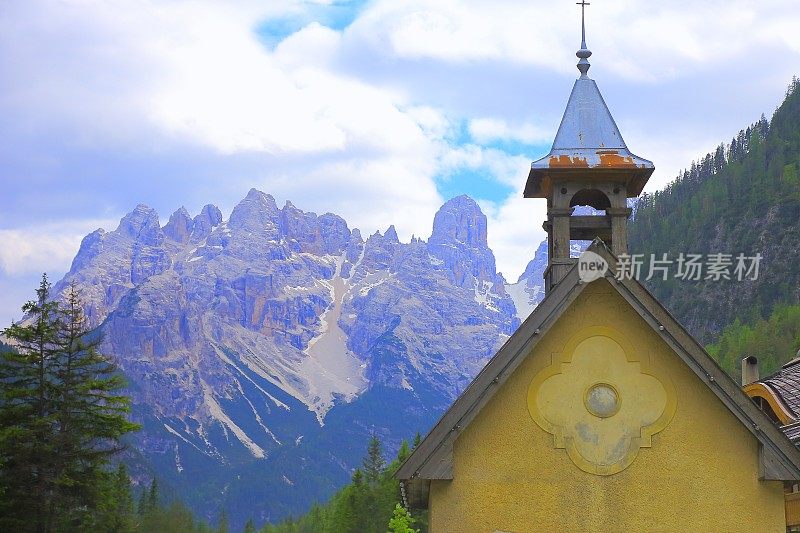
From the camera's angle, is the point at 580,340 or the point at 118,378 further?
the point at 118,378

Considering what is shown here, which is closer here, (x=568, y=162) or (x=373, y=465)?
(x=568, y=162)

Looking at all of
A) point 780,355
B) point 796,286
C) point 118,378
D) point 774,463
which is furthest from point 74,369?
point 796,286

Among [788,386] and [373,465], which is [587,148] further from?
[373,465]

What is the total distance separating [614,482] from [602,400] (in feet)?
3.71

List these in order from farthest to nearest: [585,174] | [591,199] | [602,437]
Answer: [591,199], [585,174], [602,437]

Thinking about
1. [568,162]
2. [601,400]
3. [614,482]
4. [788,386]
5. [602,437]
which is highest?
[568,162]

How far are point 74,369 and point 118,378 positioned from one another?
5.89 ft

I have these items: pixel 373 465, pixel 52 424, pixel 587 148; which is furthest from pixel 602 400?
pixel 373 465

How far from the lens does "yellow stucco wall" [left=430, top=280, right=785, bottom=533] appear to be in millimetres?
15188

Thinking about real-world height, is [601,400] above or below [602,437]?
above

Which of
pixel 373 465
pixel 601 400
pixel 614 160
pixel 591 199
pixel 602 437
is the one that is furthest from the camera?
pixel 373 465

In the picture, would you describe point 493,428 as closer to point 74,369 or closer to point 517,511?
point 517,511

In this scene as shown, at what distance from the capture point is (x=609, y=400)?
1577cm

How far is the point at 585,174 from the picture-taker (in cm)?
1731
